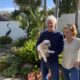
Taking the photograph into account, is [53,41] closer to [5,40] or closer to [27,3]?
[5,40]

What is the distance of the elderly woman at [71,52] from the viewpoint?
5.73 m

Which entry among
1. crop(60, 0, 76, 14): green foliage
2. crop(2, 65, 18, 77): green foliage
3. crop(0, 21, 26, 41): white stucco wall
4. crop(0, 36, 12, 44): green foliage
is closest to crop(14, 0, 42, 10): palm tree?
crop(60, 0, 76, 14): green foliage

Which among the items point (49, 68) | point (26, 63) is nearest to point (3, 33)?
point (26, 63)

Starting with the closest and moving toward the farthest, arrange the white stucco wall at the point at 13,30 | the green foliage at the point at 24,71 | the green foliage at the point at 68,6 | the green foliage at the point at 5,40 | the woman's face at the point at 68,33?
the woman's face at the point at 68,33 < the green foliage at the point at 24,71 < the green foliage at the point at 5,40 < the white stucco wall at the point at 13,30 < the green foliage at the point at 68,6

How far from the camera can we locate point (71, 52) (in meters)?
5.76

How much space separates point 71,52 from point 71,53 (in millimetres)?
20

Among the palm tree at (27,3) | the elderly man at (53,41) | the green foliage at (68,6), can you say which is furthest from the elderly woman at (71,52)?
the palm tree at (27,3)

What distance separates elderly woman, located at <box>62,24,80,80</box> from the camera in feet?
18.8

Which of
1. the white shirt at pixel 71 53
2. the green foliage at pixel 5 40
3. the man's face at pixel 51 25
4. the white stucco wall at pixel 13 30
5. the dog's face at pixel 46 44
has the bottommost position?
the green foliage at pixel 5 40

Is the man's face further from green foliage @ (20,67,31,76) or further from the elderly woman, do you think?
green foliage @ (20,67,31,76)

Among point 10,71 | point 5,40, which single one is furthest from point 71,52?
point 5,40

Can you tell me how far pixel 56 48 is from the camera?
589 centimetres

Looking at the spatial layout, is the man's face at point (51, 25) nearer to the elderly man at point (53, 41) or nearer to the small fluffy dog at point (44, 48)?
the elderly man at point (53, 41)

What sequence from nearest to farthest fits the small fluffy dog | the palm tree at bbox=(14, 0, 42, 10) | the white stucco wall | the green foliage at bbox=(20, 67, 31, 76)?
the small fluffy dog, the green foliage at bbox=(20, 67, 31, 76), the white stucco wall, the palm tree at bbox=(14, 0, 42, 10)
